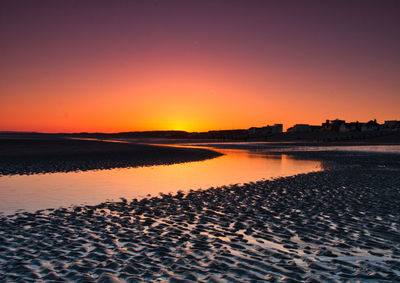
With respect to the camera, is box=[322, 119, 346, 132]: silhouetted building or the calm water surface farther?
box=[322, 119, 346, 132]: silhouetted building

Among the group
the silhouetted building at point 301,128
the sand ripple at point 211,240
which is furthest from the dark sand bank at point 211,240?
the silhouetted building at point 301,128

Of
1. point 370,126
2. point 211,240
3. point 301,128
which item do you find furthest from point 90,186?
point 301,128

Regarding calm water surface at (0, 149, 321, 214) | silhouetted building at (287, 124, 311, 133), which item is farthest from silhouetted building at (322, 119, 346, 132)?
calm water surface at (0, 149, 321, 214)

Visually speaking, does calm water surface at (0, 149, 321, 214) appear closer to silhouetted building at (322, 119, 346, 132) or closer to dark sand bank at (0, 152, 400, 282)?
dark sand bank at (0, 152, 400, 282)

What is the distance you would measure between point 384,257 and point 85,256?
22.5ft

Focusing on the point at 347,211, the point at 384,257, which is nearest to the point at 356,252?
the point at 384,257

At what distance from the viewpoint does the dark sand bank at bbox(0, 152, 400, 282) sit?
657 cm

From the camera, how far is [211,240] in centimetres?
873

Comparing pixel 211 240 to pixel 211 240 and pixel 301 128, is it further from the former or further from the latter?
pixel 301 128

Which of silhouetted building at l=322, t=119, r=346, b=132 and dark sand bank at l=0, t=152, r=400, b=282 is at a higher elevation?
silhouetted building at l=322, t=119, r=346, b=132

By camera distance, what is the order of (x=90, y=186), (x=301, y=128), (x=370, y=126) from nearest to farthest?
(x=90, y=186) < (x=370, y=126) < (x=301, y=128)

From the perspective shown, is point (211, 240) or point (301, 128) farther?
point (301, 128)

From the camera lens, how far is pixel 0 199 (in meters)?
14.2

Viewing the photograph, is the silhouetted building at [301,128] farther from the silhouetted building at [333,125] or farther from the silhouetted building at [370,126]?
the silhouetted building at [370,126]
